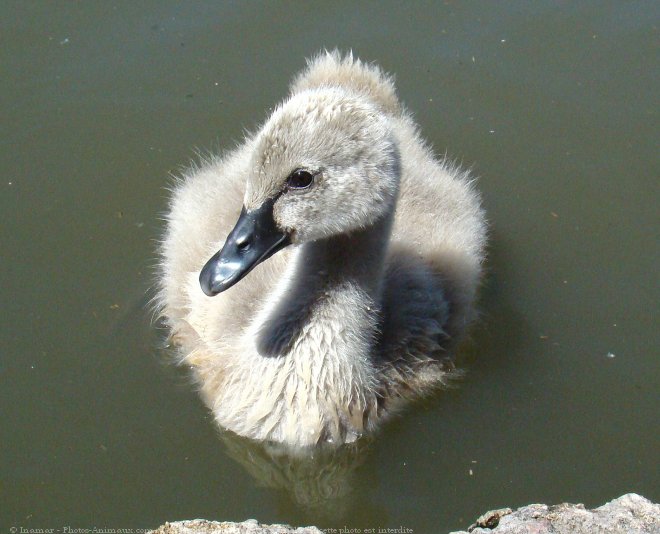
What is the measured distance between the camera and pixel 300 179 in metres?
3.93

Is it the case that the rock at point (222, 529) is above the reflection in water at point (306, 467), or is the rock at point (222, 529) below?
above

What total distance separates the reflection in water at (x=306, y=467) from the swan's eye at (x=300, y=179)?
124 cm

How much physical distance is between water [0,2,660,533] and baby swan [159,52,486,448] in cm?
25

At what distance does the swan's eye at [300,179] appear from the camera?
12.8 feet

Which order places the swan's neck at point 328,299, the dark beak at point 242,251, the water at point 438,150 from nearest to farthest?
the dark beak at point 242,251 < the swan's neck at point 328,299 < the water at point 438,150

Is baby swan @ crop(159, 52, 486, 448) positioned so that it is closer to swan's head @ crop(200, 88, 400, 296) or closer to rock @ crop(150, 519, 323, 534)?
swan's head @ crop(200, 88, 400, 296)

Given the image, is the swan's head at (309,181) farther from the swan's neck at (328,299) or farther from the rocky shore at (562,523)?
the rocky shore at (562,523)

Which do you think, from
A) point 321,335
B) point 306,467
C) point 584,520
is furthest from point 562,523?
point 306,467

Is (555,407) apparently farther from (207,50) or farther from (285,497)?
(207,50)

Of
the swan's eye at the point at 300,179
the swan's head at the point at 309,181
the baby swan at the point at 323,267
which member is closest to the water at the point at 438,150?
the baby swan at the point at 323,267

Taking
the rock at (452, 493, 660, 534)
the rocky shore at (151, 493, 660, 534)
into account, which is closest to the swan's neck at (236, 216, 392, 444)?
Result: the rocky shore at (151, 493, 660, 534)

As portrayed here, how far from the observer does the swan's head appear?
152 inches

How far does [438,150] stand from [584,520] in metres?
3.27

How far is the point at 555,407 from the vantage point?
485 centimetres
